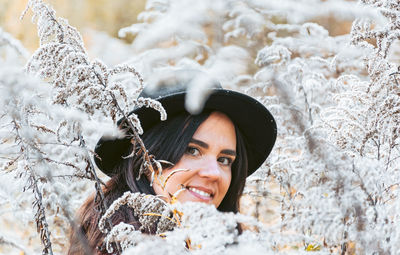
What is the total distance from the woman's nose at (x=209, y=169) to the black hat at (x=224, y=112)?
10.3 inches

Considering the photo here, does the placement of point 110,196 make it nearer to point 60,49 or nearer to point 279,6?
point 60,49

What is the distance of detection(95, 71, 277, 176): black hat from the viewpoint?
2143 millimetres

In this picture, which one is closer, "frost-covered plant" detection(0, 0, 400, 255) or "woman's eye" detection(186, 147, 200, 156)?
"frost-covered plant" detection(0, 0, 400, 255)

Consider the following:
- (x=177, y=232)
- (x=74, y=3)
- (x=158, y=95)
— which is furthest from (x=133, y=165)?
(x=74, y=3)

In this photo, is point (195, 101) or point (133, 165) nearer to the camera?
point (195, 101)

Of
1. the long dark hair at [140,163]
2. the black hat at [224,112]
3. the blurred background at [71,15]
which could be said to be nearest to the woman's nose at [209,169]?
the long dark hair at [140,163]

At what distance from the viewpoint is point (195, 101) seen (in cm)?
96

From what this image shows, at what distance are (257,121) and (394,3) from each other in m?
1.16

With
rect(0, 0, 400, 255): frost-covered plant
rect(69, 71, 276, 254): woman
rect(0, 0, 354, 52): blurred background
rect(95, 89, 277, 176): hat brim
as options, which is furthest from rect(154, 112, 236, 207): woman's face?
rect(0, 0, 354, 52): blurred background

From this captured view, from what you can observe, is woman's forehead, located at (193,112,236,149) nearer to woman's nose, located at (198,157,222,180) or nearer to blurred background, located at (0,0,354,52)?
woman's nose, located at (198,157,222,180)

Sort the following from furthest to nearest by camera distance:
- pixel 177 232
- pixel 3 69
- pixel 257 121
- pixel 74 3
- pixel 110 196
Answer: pixel 74 3
pixel 257 121
pixel 110 196
pixel 3 69
pixel 177 232

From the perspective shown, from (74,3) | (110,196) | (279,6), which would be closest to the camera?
(279,6)

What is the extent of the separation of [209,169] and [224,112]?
397 millimetres

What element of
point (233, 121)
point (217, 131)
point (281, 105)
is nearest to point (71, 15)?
point (233, 121)
